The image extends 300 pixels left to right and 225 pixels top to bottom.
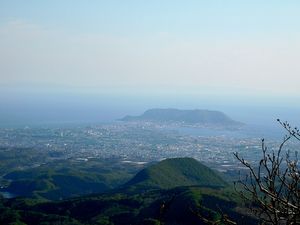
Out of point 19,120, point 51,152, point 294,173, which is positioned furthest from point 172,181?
point 19,120

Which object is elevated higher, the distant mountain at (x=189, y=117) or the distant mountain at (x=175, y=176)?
the distant mountain at (x=189, y=117)

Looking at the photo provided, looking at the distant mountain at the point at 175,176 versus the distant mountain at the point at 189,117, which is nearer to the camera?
the distant mountain at the point at 175,176

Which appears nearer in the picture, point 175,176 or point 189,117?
point 175,176

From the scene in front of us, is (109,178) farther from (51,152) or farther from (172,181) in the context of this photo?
(51,152)

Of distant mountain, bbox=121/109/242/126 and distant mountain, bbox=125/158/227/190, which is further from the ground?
distant mountain, bbox=121/109/242/126

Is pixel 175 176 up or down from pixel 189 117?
down
